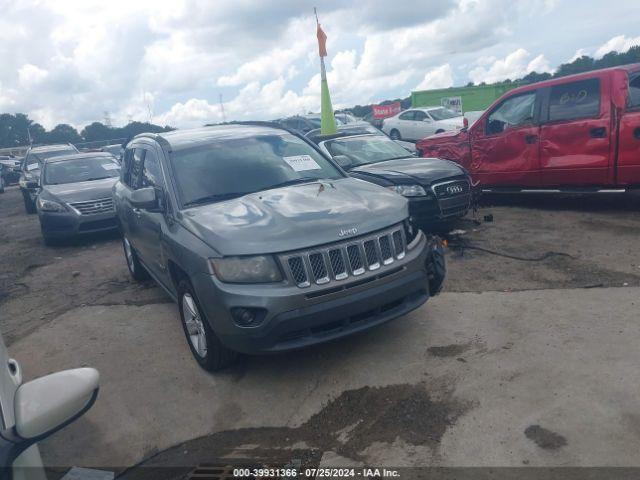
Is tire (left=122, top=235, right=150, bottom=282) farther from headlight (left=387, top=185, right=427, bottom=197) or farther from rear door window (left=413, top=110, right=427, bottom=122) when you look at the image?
rear door window (left=413, top=110, right=427, bottom=122)

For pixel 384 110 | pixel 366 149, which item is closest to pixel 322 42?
pixel 366 149

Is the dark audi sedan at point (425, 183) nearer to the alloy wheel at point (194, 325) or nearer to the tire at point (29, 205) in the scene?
the alloy wheel at point (194, 325)

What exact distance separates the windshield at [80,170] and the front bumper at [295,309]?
25.2ft

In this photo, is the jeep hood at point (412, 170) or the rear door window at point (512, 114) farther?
the rear door window at point (512, 114)

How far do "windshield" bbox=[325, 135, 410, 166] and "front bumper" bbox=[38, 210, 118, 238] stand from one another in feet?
13.9

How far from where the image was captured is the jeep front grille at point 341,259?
11.0 feet

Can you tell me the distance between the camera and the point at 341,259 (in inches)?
137

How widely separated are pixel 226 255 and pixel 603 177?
579cm

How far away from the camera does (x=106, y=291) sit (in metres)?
6.41

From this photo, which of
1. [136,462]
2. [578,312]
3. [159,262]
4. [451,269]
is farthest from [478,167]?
[136,462]

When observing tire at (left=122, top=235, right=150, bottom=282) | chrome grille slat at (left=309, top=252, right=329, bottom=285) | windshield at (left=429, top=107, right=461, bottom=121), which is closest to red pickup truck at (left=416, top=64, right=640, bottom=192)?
chrome grille slat at (left=309, top=252, right=329, bottom=285)

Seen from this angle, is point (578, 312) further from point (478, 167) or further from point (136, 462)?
point (478, 167)

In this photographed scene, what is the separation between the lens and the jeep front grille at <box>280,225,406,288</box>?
132 inches

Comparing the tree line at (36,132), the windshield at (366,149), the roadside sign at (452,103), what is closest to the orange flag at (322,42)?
the windshield at (366,149)
